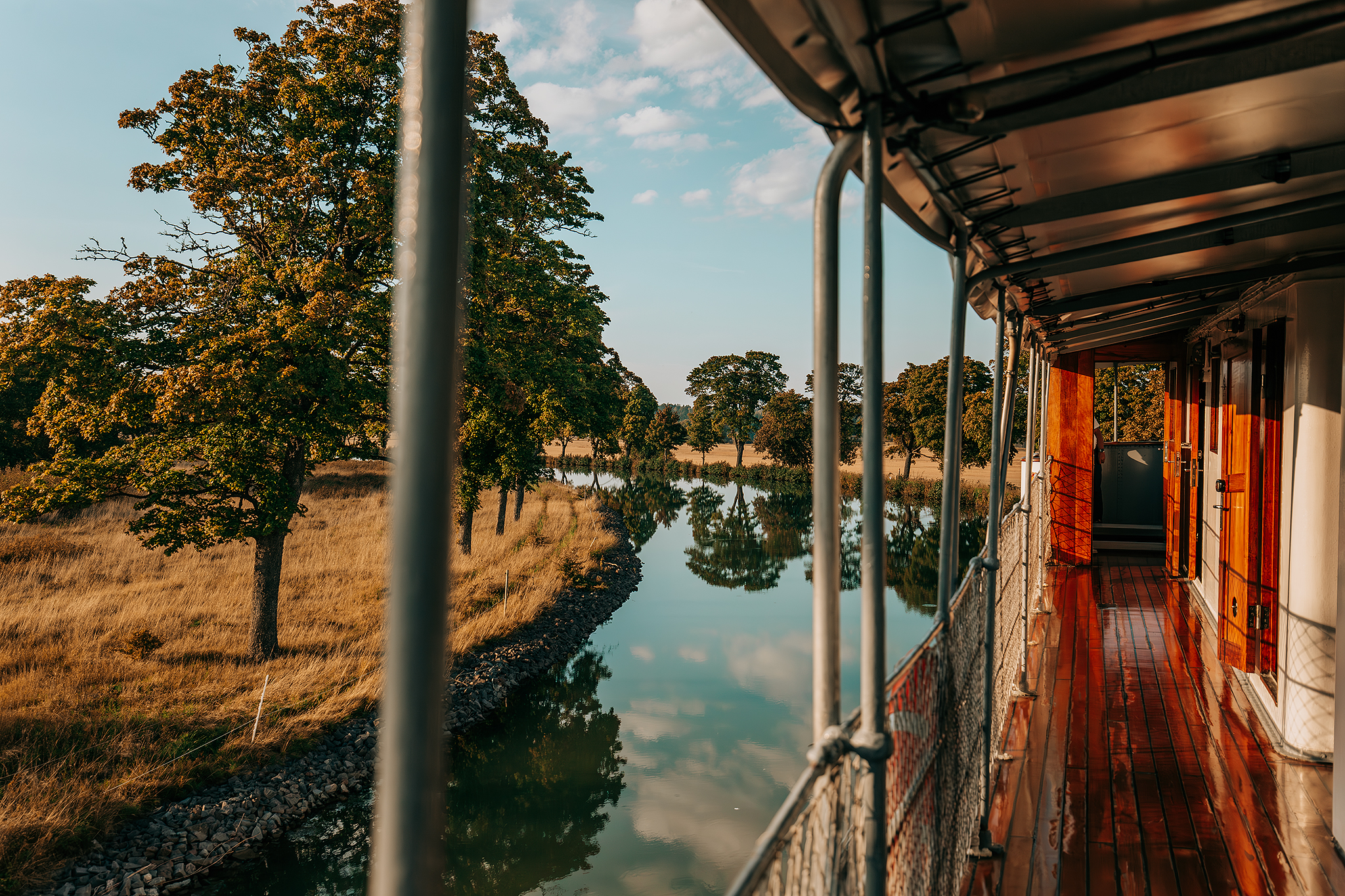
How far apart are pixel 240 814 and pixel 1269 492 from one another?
26.9 feet

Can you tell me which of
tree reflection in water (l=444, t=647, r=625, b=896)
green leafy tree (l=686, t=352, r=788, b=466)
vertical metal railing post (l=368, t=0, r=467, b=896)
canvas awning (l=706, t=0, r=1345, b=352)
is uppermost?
green leafy tree (l=686, t=352, r=788, b=466)

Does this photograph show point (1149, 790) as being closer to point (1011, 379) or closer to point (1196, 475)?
point (1011, 379)

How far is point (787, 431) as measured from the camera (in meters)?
43.5

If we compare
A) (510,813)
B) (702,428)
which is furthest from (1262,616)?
(702,428)

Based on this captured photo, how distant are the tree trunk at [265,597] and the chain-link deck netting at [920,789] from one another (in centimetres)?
892

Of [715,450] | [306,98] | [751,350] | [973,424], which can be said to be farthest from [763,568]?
[715,450]

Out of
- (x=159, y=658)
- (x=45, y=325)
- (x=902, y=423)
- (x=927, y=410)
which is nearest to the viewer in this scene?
(x=45, y=325)

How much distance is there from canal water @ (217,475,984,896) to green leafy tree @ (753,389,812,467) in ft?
87.4

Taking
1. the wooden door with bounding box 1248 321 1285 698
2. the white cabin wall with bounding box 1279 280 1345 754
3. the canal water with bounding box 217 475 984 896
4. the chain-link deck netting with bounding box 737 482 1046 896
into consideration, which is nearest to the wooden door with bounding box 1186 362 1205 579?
the wooden door with bounding box 1248 321 1285 698

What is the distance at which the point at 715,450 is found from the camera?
70.0 meters

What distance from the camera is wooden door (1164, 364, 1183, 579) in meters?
7.57

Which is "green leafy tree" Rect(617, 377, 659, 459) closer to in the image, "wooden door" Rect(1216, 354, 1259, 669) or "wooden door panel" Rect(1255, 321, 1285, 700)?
"wooden door" Rect(1216, 354, 1259, 669)

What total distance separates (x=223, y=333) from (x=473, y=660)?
17.8 ft

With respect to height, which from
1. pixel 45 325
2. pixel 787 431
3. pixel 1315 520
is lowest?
pixel 1315 520
